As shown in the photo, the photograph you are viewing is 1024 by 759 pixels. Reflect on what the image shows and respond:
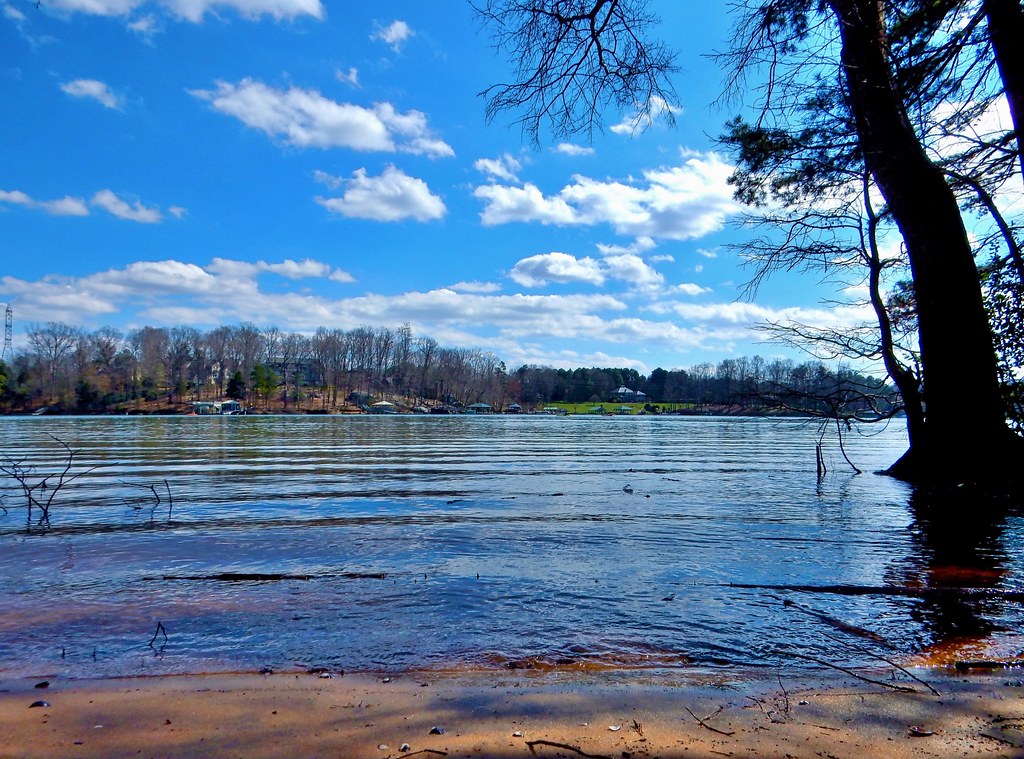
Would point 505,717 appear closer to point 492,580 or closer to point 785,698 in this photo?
point 785,698

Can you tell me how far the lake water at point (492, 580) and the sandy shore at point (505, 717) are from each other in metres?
0.42

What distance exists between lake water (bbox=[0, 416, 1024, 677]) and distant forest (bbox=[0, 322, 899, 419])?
2738 inches

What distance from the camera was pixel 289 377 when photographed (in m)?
143

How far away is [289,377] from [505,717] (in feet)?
489

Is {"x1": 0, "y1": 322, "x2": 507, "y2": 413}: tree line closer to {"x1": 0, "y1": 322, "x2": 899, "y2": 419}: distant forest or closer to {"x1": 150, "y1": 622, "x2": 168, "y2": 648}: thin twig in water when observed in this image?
{"x1": 0, "y1": 322, "x2": 899, "y2": 419}: distant forest

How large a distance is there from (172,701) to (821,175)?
13558 mm

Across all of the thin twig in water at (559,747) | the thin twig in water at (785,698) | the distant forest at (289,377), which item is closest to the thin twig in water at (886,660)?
the thin twig in water at (785,698)

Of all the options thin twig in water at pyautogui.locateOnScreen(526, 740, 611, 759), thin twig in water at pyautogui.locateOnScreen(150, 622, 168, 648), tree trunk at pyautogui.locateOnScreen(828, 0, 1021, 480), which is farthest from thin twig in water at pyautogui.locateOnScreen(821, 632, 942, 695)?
tree trunk at pyautogui.locateOnScreen(828, 0, 1021, 480)

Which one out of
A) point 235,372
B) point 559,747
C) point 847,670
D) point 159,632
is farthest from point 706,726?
point 235,372

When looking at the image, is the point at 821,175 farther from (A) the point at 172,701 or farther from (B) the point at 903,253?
(A) the point at 172,701

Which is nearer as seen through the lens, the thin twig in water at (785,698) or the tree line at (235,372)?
the thin twig in water at (785,698)

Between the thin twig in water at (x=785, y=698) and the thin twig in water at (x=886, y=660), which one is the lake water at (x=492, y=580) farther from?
the thin twig in water at (x=785, y=698)

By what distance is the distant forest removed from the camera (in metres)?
109

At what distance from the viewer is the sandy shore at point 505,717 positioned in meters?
2.88
